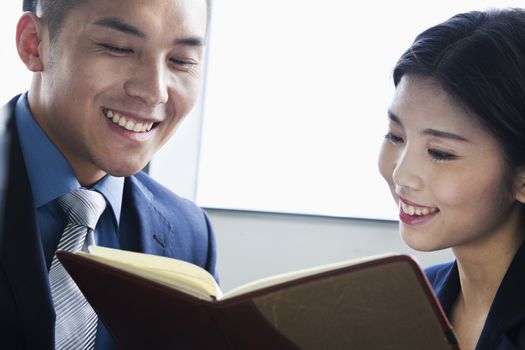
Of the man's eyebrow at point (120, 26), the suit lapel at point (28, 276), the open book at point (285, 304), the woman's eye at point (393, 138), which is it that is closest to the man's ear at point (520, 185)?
the woman's eye at point (393, 138)

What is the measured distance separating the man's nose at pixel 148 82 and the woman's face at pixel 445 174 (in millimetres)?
482

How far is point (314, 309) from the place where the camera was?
1.07m

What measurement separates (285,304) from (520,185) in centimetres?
66

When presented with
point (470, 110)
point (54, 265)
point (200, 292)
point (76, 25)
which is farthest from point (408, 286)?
point (76, 25)

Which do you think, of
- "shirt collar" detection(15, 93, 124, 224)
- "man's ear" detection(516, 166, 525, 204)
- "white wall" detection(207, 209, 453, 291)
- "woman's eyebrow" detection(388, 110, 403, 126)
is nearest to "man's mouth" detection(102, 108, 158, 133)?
"shirt collar" detection(15, 93, 124, 224)

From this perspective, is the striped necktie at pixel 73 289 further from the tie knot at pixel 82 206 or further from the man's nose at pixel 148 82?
the man's nose at pixel 148 82

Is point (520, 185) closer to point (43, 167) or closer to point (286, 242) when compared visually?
point (43, 167)

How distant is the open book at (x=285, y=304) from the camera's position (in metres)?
1.02

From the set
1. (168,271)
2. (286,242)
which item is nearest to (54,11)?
(168,271)

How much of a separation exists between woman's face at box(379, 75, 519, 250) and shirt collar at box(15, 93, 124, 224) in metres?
0.64

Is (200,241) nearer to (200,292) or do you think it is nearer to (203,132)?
(200,292)

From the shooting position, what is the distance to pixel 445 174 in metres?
1.45

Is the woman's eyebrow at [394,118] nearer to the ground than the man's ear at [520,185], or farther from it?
farther from it

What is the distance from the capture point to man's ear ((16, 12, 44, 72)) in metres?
1.57
